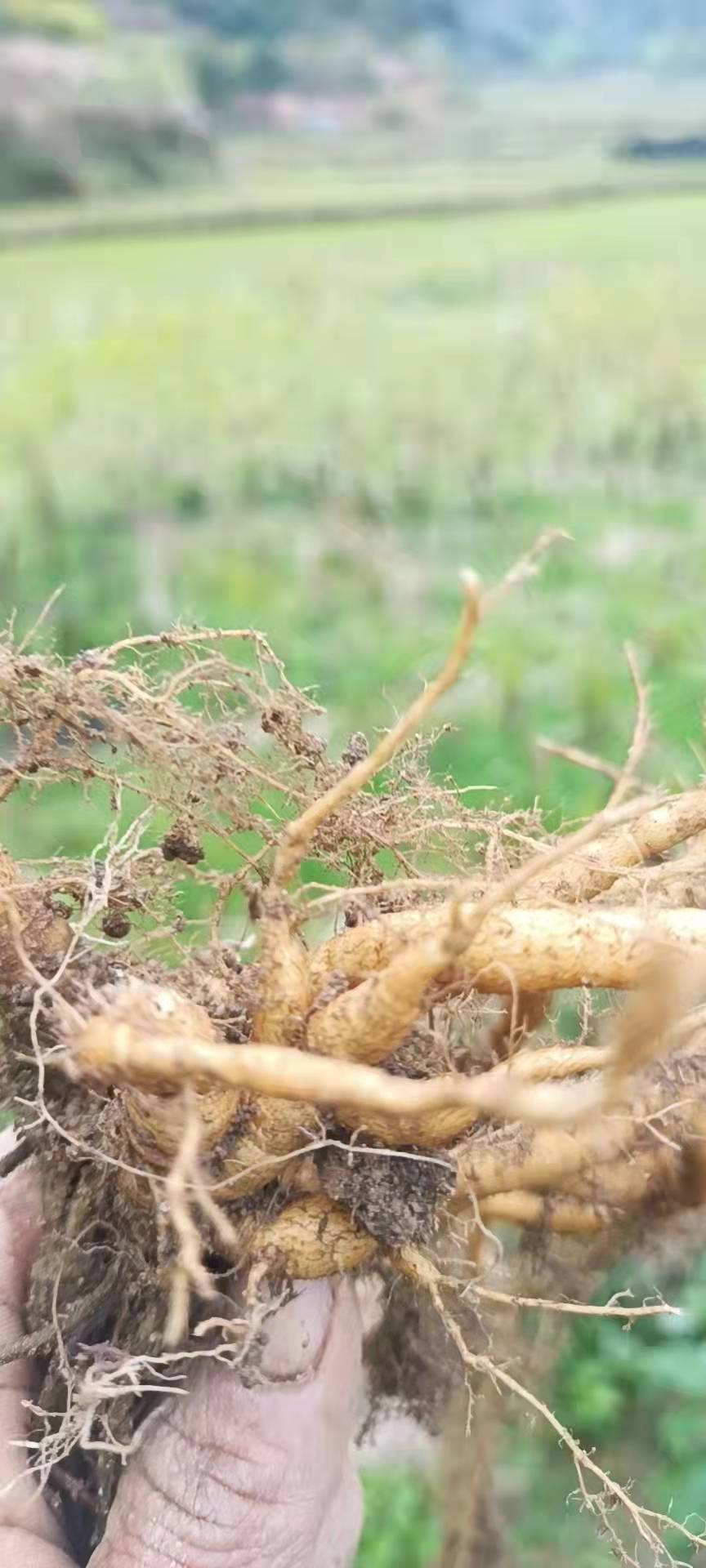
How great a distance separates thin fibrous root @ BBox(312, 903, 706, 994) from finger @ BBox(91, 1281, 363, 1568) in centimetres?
30

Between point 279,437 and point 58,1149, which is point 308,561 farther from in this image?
point 58,1149

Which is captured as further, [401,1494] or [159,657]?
[401,1494]

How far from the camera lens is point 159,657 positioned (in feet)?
2.76

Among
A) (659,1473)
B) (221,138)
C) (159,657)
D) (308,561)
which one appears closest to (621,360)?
(308,561)

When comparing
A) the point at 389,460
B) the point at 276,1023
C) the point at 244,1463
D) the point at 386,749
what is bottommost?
the point at 244,1463

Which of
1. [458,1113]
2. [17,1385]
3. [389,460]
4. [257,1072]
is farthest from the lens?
[389,460]

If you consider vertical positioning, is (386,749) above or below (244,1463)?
above

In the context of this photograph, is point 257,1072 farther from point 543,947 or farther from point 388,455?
point 388,455

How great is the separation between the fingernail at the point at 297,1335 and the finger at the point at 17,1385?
186 millimetres

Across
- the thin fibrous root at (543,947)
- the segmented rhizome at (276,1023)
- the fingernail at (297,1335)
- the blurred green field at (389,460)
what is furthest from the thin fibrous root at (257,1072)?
the blurred green field at (389,460)

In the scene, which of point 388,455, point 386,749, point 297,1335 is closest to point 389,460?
point 388,455

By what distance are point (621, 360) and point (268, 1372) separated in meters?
2.64

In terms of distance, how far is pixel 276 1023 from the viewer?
0.70 m

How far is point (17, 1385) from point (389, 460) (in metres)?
2.18
